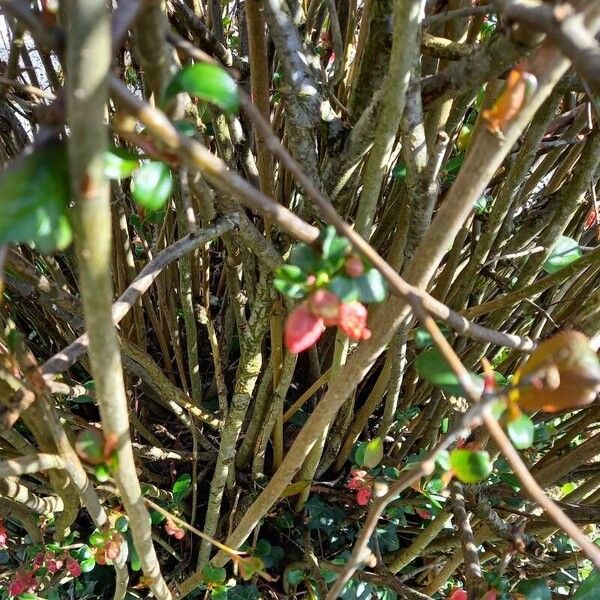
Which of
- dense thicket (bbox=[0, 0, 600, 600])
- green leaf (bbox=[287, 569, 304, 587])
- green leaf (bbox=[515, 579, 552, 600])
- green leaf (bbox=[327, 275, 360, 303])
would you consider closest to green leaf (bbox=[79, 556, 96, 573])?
dense thicket (bbox=[0, 0, 600, 600])

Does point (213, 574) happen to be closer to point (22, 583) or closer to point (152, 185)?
point (22, 583)

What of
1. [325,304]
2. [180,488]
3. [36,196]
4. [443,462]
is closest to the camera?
[36,196]

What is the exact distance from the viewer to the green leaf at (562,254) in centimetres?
73

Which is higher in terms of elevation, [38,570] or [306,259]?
[306,259]

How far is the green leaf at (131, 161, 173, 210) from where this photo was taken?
1.17ft

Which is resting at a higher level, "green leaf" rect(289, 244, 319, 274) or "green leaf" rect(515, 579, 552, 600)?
"green leaf" rect(289, 244, 319, 274)

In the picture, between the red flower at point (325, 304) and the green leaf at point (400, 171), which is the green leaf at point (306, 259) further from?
the green leaf at point (400, 171)

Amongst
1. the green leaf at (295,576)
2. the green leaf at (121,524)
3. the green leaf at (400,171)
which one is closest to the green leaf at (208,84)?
the green leaf at (400,171)

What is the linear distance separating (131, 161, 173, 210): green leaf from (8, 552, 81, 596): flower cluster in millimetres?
768

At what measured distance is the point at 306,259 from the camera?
396 mm

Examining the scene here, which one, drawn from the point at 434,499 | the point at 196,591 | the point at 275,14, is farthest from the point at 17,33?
the point at 196,591

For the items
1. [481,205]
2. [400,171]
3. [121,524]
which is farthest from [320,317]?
[121,524]

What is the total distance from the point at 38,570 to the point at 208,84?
0.90 m

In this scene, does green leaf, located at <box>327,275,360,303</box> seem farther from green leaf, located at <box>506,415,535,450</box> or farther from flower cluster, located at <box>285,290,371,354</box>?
green leaf, located at <box>506,415,535,450</box>
